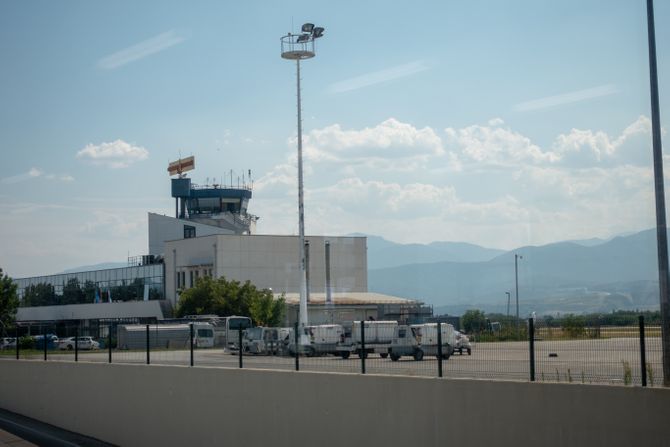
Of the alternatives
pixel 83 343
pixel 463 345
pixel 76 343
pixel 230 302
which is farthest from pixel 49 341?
pixel 230 302

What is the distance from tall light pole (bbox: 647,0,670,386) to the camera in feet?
43.0

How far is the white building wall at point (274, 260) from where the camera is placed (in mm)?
87125

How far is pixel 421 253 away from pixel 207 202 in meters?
44.1

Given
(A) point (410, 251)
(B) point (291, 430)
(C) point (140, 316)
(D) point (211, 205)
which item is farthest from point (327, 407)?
(D) point (211, 205)

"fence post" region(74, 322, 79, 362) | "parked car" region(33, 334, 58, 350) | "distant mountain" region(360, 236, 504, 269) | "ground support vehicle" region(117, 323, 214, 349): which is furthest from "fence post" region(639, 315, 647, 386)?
"distant mountain" region(360, 236, 504, 269)

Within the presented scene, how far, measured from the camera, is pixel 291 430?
1694 cm

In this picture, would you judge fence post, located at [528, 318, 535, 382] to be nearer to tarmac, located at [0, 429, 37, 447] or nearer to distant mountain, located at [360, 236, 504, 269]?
tarmac, located at [0, 429, 37, 447]

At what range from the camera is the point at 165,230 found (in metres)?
108

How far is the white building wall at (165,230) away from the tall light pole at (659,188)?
95.4 meters

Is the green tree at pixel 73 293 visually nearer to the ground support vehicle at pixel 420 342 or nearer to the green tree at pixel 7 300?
the green tree at pixel 7 300

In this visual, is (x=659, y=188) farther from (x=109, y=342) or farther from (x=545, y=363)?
(x=109, y=342)

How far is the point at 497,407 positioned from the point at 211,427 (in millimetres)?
8527

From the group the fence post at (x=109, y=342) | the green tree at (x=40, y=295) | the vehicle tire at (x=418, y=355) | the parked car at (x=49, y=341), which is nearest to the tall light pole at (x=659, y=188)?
the vehicle tire at (x=418, y=355)

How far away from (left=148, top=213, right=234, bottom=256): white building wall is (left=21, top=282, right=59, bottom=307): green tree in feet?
44.1
